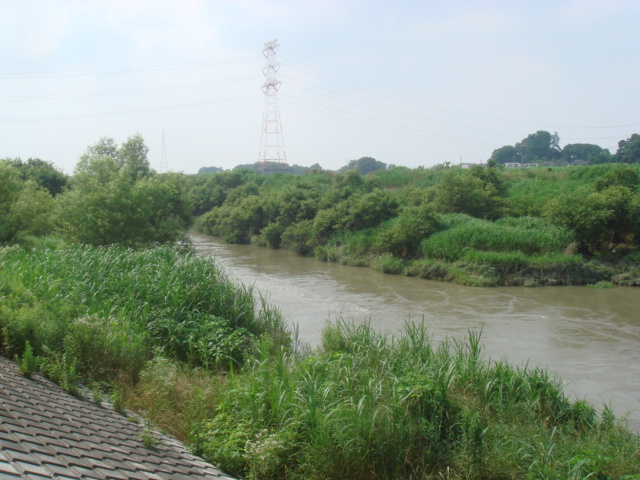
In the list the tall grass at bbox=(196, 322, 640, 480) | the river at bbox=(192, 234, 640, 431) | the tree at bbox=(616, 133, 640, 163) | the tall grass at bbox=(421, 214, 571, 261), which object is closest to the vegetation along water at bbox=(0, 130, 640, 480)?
the tall grass at bbox=(196, 322, 640, 480)

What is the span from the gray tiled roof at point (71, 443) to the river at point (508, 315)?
6.71 m

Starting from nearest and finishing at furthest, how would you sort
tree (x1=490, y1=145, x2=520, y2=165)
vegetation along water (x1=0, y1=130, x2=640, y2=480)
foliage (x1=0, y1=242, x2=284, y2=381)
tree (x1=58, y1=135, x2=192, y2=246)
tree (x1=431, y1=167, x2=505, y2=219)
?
vegetation along water (x1=0, y1=130, x2=640, y2=480)
foliage (x1=0, y1=242, x2=284, y2=381)
tree (x1=58, y1=135, x2=192, y2=246)
tree (x1=431, y1=167, x2=505, y2=219)
tree (x1=490, y1=145, x2=520, y2=165)

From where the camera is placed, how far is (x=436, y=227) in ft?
85.7

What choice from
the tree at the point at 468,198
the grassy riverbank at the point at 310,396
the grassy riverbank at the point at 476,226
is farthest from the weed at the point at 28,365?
the tree at the point at 468,198

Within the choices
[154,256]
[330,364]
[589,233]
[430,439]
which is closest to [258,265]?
[154,256]

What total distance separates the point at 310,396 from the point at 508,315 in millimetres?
12599

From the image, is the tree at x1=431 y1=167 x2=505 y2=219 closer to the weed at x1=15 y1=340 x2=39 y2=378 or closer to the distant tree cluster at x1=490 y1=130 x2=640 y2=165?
the weed at x1=15 y1=340 x2=39 y2=378

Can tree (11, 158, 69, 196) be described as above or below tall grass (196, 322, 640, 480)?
above

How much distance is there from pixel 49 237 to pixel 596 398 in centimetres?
2291

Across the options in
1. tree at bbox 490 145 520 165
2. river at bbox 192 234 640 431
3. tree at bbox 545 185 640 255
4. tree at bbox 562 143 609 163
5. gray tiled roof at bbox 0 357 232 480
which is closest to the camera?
gray tiled roof at bbox 0 357 232 480

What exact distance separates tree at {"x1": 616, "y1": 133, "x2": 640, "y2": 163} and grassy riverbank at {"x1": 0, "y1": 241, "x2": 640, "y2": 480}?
47557mm

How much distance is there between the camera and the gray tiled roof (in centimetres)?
342

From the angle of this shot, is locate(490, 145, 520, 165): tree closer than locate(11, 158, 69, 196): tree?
No

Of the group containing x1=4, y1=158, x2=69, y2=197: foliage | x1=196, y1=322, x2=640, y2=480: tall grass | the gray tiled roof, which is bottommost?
x1=196, y1=322, x2=640, y2=480: tall grass
